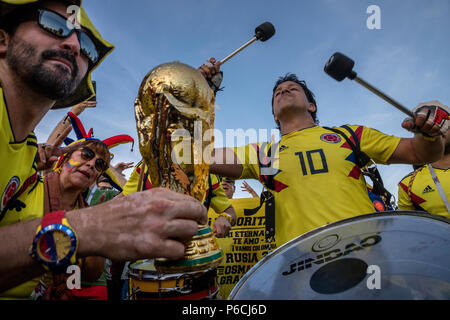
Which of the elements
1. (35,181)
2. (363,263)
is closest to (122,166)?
(35,181)

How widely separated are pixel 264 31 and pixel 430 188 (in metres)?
2.75

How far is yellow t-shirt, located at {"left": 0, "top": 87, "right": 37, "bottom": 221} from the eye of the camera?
978 mm

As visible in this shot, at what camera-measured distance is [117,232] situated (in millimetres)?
629

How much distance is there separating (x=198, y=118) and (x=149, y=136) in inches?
7.3

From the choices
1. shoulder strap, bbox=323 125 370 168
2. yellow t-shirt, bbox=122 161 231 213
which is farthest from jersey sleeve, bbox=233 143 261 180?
shoulder strap, bbox=323 125 370 168

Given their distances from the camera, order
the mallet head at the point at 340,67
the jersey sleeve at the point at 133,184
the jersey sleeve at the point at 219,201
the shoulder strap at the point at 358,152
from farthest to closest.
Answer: the jersey sleeve at the point at 219,201 < the jersey sleeve at the point at 133,184 < the shoulder strap at the point at 358,152 < the mallet head at the point at 340,67

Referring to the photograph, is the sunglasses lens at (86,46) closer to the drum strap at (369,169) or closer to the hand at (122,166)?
the drum strap at (369,169)

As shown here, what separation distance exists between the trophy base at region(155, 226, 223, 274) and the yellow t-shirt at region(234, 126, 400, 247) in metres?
1.15

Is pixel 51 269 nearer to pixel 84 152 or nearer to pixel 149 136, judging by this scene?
pixel 149 136

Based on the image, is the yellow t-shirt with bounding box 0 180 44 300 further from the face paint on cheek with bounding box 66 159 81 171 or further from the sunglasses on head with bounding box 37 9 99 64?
the face paint on cheek with bounding box 66 159 81 171

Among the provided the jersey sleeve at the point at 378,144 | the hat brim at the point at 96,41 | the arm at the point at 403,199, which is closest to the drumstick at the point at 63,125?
the hat brim at the point at 96,41

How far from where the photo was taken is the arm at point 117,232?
0.62 metres

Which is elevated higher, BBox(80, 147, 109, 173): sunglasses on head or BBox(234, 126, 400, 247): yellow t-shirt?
BBox(80, 147, 109, 173): sunglasses on head

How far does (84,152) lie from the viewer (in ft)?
8.25
